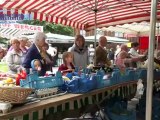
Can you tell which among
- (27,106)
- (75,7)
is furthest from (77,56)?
(27,106)

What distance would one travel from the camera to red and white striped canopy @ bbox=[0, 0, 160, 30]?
5.26 meters

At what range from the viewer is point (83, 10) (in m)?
5.96

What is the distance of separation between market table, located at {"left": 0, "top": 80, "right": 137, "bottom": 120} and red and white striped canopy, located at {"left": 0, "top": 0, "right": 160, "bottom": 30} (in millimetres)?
2149

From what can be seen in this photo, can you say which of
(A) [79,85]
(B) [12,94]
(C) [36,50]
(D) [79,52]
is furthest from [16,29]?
(B) [12,94]

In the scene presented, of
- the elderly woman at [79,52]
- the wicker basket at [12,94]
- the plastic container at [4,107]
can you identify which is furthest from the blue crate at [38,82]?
the elderly woman at [79,52]

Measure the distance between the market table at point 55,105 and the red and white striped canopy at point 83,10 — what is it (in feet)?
7.05

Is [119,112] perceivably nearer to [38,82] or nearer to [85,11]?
[38,82]

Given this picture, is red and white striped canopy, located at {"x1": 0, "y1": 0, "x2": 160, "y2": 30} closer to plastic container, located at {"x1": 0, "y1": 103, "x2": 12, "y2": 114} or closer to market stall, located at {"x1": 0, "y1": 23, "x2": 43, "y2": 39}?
plastic container, located at {"x1": 0, "y1": 103, "x2": 12, "y2": 114}

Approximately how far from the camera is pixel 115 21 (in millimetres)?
6562

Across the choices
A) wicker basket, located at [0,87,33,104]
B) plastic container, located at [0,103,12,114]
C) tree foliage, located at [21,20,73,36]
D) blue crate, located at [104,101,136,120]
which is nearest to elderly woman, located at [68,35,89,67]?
blue crate, located at [104,101,136,120]

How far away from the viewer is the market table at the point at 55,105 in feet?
6.89

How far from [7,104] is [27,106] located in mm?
222

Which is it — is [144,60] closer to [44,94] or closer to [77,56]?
[77,56]

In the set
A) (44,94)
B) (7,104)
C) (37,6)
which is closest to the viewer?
(7,104)
